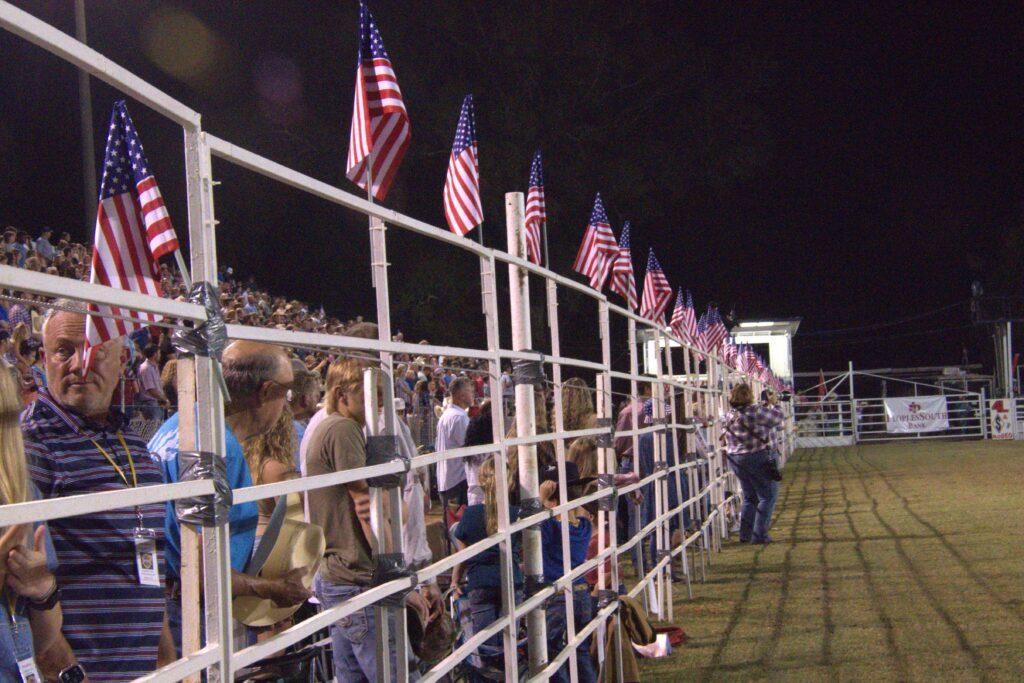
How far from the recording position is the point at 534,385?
521cm

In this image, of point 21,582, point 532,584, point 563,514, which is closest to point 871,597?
point 563,514

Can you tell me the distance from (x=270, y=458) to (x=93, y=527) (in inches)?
34.8

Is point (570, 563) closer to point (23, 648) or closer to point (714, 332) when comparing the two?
point (23, 648)

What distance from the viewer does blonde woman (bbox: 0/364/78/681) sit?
95.9 inches

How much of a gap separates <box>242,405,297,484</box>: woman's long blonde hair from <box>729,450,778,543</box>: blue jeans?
33.7 feet

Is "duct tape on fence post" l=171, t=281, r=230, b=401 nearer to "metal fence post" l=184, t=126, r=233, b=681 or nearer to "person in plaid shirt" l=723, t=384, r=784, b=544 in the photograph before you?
"metal fence post" l=184, t=126, r=233, b=681

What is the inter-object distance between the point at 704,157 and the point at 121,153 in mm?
38365

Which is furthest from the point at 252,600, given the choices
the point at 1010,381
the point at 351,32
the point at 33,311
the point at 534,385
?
the point at 1010,381

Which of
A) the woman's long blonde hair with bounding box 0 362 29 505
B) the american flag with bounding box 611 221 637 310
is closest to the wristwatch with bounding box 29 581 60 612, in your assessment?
the woman's long blonde hair with bounding box 0 362 29 505

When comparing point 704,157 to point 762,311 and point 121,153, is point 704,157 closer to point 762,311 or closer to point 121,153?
point 762,311

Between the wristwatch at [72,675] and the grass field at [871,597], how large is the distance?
16.0 feet

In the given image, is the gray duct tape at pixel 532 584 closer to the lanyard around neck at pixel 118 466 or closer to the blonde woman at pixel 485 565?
the blonde woman at pixel 485 565

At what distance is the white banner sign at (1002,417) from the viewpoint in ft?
118

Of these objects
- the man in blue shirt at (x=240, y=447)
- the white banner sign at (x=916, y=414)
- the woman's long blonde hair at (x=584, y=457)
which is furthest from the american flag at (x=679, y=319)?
the white banner sign at (x=916, y=414)
